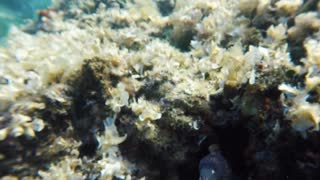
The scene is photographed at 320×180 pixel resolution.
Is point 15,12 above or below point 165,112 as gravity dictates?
above

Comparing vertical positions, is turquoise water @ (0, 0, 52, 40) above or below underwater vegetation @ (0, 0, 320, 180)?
above

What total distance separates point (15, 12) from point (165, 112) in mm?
7161

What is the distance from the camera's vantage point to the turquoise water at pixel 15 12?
748 cm

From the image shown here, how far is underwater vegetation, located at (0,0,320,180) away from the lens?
2.15m

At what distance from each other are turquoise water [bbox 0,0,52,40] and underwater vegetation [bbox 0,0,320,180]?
216 inches

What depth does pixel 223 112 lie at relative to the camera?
2375 millimetres

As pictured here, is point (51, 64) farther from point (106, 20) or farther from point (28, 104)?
point (106, 20)

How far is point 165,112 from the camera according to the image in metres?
2.36

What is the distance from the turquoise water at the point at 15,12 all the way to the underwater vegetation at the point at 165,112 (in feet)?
18.0

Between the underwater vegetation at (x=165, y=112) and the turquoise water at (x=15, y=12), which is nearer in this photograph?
the underwater vegetation at (x=165, y=112)

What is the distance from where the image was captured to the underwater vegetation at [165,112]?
7.06 feet

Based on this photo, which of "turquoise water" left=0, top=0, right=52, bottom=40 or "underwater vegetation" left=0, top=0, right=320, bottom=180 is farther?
"turquoise water" left=0, top=0, right=52, bottom=40

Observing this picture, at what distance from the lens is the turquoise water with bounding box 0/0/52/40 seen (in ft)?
24.6

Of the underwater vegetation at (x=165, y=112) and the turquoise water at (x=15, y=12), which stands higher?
the turquoise water at (x=15, y=12)
